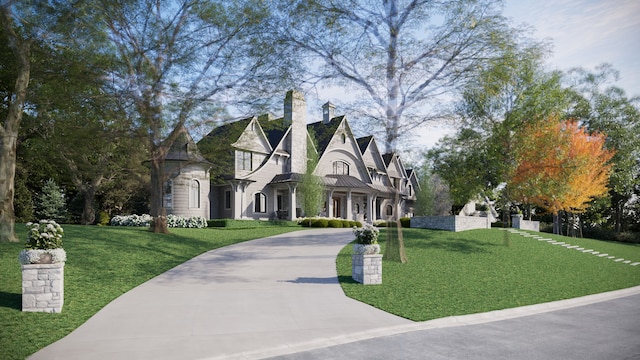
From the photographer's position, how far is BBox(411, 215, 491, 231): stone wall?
25.2 meters

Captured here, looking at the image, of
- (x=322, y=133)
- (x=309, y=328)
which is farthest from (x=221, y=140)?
(x=322, y=133)

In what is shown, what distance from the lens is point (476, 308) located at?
956cm

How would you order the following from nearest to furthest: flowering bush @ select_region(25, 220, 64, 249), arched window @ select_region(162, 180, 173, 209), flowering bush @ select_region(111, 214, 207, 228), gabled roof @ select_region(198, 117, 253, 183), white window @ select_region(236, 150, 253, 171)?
flowering bush @ select_region(25, 220, 64, 249)
gabled roof @ select_region(198, 117, 253, 183)
flowering bush @ select_region(111, 214, 207, 228)
arched window @ select_region(162, 180, 173, 209)
white window @ select_region(236, 150, 253, 171)

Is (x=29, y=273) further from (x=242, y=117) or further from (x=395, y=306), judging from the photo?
(x=242, y=117)

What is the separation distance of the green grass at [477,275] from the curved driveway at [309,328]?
63 cm

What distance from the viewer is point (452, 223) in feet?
82.5

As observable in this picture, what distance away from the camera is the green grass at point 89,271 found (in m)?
7.21

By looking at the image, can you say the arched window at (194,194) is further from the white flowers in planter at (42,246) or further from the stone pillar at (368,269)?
the white flowers in planter at (42,246)

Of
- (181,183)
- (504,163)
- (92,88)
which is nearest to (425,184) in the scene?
(504,163)

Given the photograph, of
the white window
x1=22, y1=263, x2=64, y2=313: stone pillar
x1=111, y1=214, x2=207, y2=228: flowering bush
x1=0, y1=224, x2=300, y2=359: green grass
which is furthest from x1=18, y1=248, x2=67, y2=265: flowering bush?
the white window

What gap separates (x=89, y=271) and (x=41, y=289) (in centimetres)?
368

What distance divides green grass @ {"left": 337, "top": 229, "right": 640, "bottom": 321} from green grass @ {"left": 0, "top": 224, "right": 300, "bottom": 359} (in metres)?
5.99

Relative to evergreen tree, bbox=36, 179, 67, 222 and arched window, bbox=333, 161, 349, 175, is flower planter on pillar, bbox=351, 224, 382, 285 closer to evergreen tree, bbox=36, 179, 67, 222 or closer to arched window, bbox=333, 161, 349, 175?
arched window, bbox=333, 161, 349, 175

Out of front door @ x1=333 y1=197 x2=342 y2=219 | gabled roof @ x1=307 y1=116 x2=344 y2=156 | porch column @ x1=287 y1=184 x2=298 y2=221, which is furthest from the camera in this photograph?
front door @ x1=333 y1=197 x2=342 y2=219
